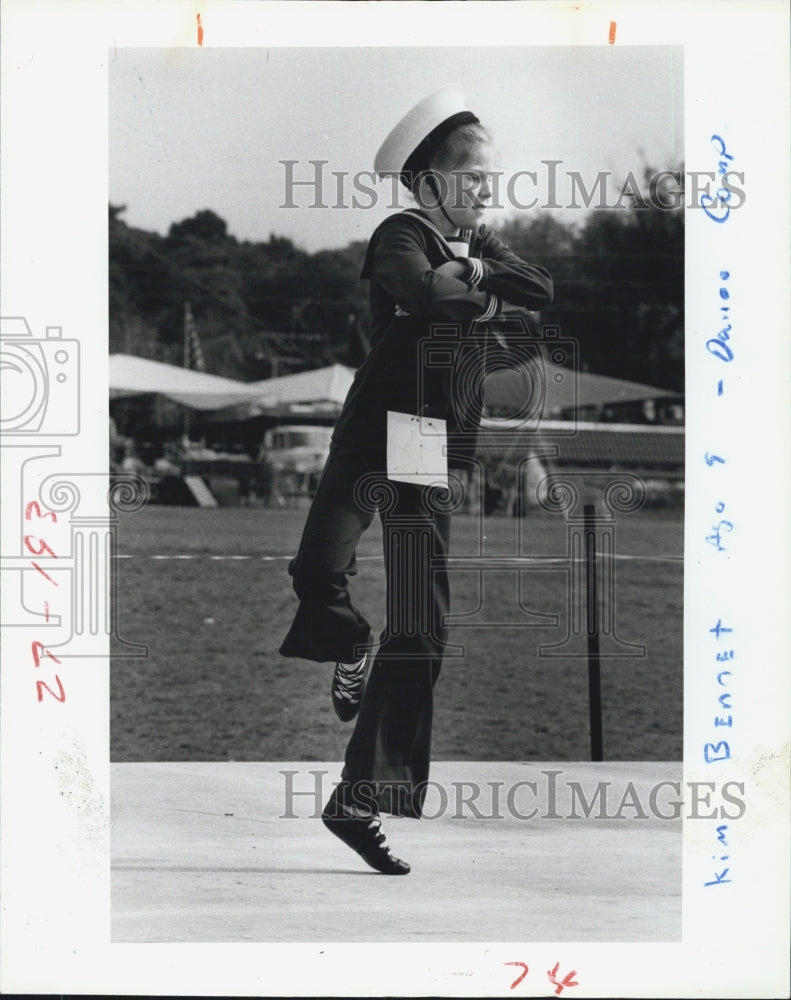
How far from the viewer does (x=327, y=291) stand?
506 cm

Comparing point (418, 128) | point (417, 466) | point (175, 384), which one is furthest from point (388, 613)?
point (418, 128)

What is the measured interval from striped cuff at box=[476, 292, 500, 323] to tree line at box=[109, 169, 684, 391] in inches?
5.8

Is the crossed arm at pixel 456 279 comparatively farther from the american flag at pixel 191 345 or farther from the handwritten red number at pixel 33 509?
the handwritten red number at pixel 33 509

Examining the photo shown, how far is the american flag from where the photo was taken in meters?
5.11

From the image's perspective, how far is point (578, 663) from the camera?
5.18 meters

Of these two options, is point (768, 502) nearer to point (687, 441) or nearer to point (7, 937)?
point (687, 441)

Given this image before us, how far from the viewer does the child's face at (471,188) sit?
4.93 m

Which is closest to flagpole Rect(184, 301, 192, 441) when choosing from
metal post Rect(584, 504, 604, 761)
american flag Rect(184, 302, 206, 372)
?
american flag Rect(184, 302, 206, 372)

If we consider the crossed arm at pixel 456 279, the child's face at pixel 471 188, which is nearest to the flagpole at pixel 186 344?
the crossed arm at pixel 456 279

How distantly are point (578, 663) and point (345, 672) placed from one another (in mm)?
708

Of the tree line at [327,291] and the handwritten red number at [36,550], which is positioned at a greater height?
the tree line at [327,291]

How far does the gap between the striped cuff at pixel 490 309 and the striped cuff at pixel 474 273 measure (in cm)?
6

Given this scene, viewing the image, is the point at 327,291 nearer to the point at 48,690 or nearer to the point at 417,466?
the point at 417,466

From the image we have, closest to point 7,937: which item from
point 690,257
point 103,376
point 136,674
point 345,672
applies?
point 136,674
